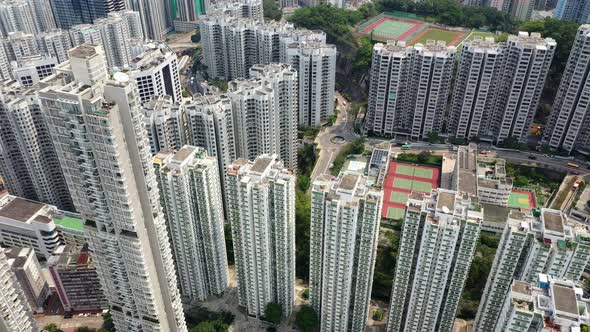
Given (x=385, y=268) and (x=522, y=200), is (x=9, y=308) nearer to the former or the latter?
(x=385, y=268)

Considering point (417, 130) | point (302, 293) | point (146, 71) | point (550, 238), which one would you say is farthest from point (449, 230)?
point (146, 71)

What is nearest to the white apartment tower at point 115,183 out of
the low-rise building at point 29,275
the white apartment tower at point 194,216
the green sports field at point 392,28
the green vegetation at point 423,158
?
the white apartment tower at point 194,216

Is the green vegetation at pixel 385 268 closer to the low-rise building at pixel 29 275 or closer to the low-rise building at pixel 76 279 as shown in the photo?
the low-rise building at pixel 76 279

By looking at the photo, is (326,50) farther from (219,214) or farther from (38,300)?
(38,300)

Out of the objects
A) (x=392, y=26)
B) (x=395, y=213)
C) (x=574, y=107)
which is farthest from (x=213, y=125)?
(x=392, y=26)

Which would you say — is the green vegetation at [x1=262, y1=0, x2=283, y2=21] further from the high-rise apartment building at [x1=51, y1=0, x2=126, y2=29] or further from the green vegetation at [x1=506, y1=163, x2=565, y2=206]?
the green vegetation at [x1=506, y1=163, x2=565, y2=206]
